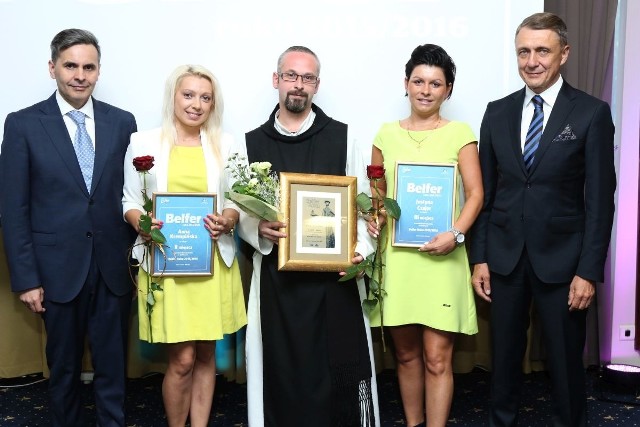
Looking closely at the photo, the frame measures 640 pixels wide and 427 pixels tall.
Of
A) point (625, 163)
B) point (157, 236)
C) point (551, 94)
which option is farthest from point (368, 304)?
point (625, 163)

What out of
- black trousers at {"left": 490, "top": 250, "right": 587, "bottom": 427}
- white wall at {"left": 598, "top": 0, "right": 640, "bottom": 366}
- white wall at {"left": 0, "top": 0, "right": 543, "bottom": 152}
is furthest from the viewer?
white wall at {"left": 598, "top": 0, "right": 640, "bottom": 366}

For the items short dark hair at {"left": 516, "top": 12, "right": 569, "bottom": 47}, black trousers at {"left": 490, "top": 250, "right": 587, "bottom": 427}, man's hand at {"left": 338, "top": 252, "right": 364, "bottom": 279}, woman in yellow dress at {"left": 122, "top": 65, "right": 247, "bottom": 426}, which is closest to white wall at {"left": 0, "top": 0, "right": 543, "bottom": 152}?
woman in yellow dress at {"left": 122, "top": 65, "right": 247, "bottom": 426}

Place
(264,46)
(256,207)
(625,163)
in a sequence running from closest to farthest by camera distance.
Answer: (256,207) < (264,46) < (625,163)

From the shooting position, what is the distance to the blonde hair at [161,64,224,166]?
3.14 m

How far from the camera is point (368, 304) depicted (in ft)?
10.6

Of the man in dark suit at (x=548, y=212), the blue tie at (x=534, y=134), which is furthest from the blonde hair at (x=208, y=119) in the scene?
the blue tie at (x=534, y=134)

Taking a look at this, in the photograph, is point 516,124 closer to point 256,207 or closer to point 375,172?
point 375,172

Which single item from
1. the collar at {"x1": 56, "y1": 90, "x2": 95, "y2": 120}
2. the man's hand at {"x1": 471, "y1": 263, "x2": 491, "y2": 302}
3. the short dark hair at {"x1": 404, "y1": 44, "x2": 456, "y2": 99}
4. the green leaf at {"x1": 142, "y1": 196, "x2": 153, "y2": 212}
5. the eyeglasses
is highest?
the short dark hair at {"x1": 404, "y1": 44, "x2": 456, "y2": 99}

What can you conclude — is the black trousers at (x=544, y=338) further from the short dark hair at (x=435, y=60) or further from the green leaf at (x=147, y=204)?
the green leaf at (x=147, y=204)

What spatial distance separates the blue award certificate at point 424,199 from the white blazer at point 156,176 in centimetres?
73

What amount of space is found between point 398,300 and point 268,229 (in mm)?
680

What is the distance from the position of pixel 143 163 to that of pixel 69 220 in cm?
49

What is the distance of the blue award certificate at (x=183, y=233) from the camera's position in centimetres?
304

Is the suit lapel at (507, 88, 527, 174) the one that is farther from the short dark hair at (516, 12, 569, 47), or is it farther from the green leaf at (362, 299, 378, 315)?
the green leaf at (362, 299, 378, 315)
